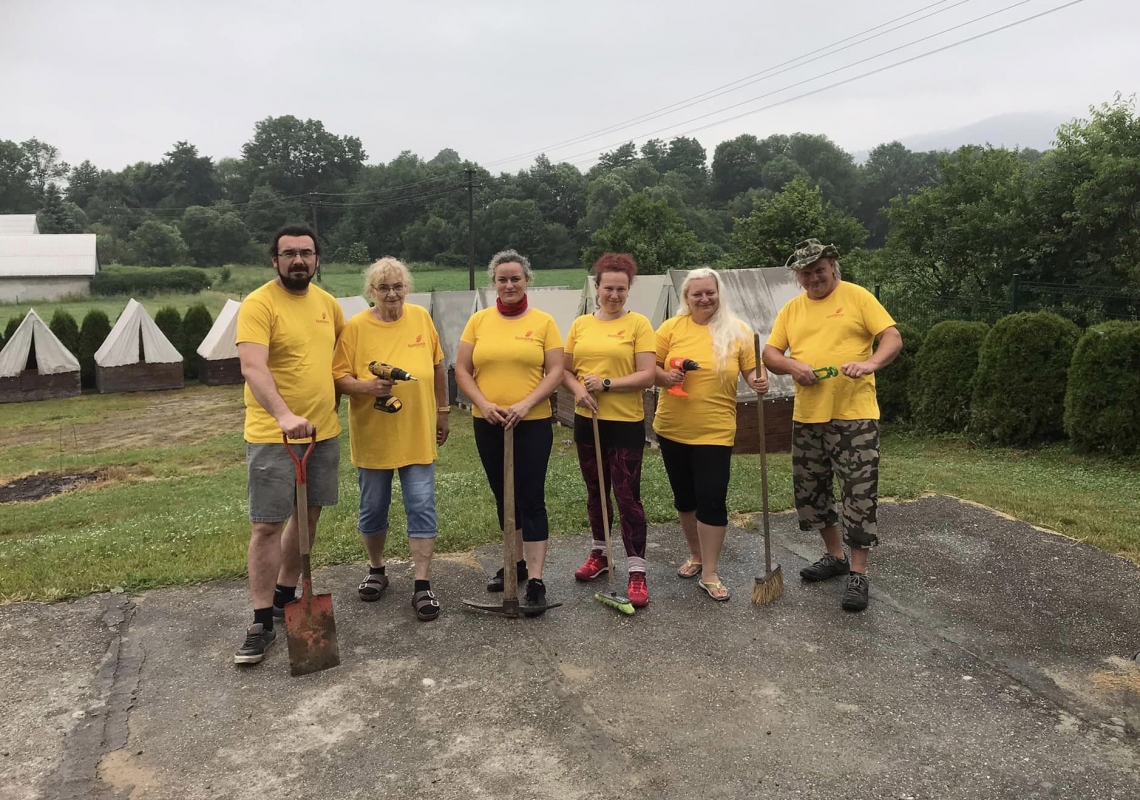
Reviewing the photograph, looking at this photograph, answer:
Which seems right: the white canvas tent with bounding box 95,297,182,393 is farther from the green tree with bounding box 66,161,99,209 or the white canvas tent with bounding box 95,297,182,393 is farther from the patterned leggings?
the green tree with bounding box 66,161,99,209

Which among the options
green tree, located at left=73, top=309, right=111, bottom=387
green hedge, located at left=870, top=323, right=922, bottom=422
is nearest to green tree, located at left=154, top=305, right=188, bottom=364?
green tree, located at left=73, top=309, right=111, bottom=387

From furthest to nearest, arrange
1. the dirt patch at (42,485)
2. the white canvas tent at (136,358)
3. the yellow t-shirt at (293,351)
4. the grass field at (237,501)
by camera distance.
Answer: the white canvas tent at (136,358), the dirt patch at (42,485), the grass field at (237,501), the yellow t-shirt at (293,351)

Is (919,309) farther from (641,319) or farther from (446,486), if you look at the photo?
(641,319)

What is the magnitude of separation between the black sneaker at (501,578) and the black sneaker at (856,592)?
1.58m

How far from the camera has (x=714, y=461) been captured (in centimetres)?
402

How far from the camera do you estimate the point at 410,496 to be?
3953 millimetres

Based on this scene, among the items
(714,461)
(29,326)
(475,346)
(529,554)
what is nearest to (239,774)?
(529,554)

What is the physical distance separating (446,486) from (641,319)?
12.9 ft

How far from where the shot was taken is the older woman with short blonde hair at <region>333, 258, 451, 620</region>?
12.7ft

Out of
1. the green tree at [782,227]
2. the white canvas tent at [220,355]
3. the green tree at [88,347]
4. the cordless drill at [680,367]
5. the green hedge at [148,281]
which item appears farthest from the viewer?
the green hedge at [148,281]

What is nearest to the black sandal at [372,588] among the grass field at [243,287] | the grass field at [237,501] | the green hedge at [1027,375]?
the grass field at [237,501]

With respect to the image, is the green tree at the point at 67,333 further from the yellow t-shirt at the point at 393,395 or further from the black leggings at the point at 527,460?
the black leggings at the point at 527,460

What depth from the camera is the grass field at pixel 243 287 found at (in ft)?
126

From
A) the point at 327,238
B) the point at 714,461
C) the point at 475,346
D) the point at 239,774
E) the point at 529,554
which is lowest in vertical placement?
the point at 239,774
